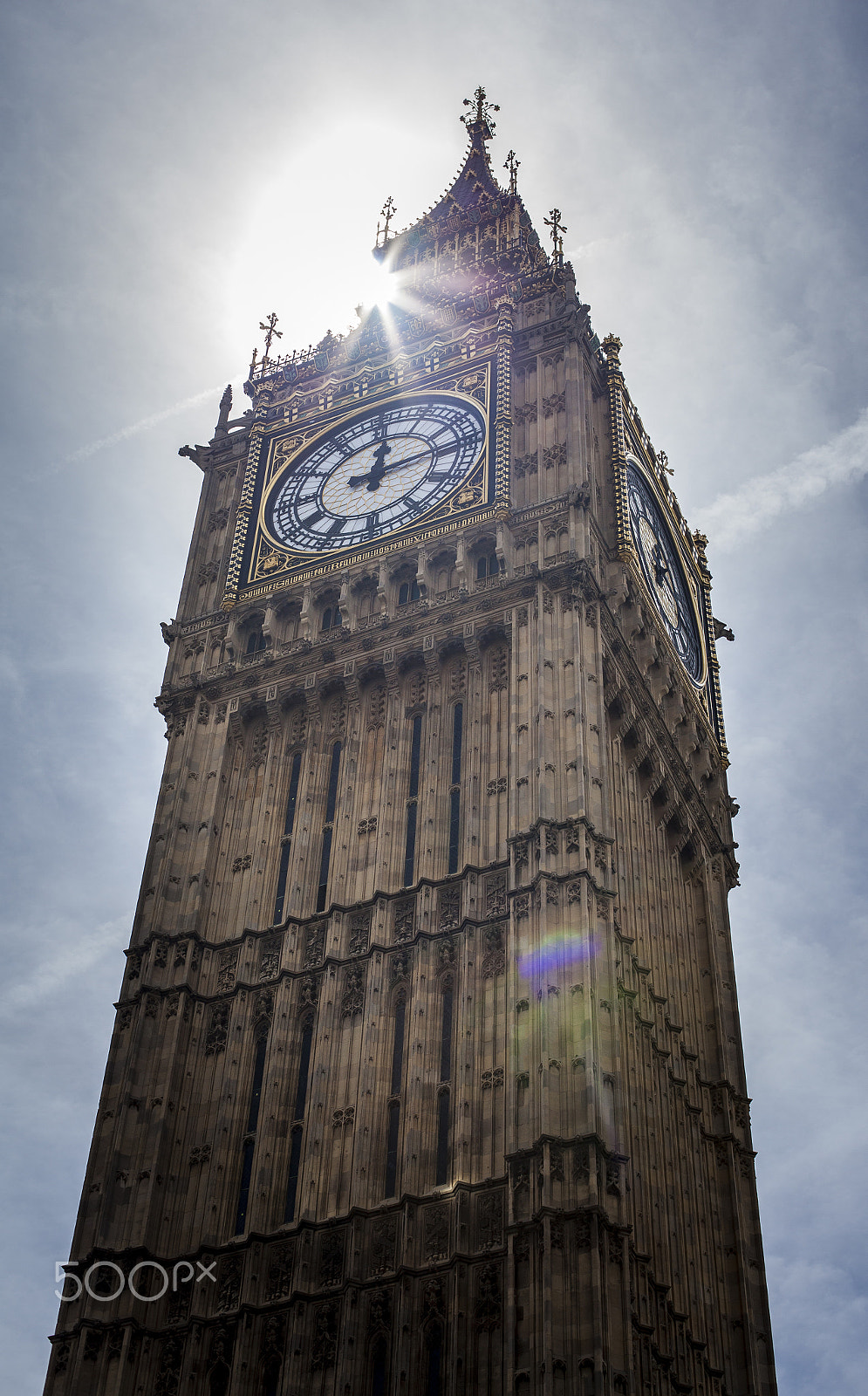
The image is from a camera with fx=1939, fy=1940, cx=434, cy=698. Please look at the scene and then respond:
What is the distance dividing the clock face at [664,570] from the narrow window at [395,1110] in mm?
17720

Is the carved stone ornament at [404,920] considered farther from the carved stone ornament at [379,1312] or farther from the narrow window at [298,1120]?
the carved stone ornament at [379,1312]

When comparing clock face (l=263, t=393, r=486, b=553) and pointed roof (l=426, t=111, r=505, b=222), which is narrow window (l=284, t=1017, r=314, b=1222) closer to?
clock face (l=263, t=393, r=486, b=553)

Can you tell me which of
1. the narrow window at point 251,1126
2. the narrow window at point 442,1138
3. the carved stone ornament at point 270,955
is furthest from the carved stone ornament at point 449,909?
the narrow window at point 251,1126

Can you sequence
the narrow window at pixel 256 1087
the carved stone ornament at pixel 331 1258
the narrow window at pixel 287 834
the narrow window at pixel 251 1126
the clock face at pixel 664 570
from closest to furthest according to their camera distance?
the carved stone ornament at pixel 331 1258 < the narrow window at pixel 251 1126 < the narrow window at pixel 256 1087 < the narrow window at pixel 287 834 < the clock face at pixel 664 570

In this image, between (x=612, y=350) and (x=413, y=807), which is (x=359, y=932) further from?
(x=612, y=350)

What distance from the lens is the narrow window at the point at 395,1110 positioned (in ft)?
122

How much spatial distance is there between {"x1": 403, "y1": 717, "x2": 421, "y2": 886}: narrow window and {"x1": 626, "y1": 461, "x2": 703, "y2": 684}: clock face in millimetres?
10198

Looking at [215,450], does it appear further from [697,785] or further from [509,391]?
[697,785]

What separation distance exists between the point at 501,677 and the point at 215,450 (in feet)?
55.6

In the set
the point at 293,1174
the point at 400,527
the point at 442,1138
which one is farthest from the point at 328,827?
the point at 400,527

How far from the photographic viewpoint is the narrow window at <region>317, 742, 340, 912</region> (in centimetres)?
4366

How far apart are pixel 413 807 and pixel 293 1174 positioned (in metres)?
9.31

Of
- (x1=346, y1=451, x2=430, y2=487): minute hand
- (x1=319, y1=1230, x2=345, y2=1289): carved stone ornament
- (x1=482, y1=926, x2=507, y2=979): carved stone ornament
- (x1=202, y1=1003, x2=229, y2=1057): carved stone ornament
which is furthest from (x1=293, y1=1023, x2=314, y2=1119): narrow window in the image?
(x1=346, y1=451, x2=430, y2=487): minute hand

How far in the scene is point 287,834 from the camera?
150 feet
